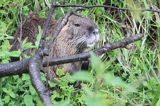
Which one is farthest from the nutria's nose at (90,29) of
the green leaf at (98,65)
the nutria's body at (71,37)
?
the green leaf at (98,65)

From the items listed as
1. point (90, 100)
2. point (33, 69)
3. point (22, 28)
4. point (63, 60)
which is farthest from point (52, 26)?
point (90, 100)

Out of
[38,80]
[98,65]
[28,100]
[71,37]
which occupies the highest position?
[98,65]

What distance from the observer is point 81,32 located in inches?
123

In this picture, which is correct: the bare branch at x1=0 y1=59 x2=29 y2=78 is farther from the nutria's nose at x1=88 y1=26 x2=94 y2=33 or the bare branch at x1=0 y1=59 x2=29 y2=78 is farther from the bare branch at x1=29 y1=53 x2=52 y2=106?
the nutria's nose at x1=88 y1=26 x2=94 y2=33

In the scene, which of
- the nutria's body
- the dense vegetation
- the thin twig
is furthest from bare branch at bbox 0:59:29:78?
the nutria's body

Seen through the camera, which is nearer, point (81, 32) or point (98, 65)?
point (98, 65)

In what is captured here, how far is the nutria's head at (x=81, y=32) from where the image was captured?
121 inches

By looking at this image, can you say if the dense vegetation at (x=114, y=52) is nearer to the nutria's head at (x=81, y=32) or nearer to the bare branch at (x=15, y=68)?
the nutria's head at (x=81, y=32)

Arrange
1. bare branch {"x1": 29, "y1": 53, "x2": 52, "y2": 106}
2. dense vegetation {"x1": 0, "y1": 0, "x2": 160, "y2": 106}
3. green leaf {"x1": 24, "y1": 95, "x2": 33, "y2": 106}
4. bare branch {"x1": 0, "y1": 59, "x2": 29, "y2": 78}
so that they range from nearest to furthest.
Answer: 1. bare branch {"x1": 29, "y1": 53, "x2": 52, "y2": 106}
2. bare branch {"x1": 0, "y1": 59, "x2": 29, "y2": 78}
3. green leaf {"x1": 24, "y1": 95, "x2": 33, "y2": 106}
4. dense vegetation {"x1": 0, "y1": 0, "x2": 160, "y2": 106}

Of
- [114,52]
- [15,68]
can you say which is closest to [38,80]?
[15,68]

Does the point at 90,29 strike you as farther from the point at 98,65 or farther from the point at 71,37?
the point at 98,65

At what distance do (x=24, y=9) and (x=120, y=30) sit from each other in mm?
757

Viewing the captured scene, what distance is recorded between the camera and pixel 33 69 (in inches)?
63.7

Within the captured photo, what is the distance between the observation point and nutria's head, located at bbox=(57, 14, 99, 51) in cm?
306
